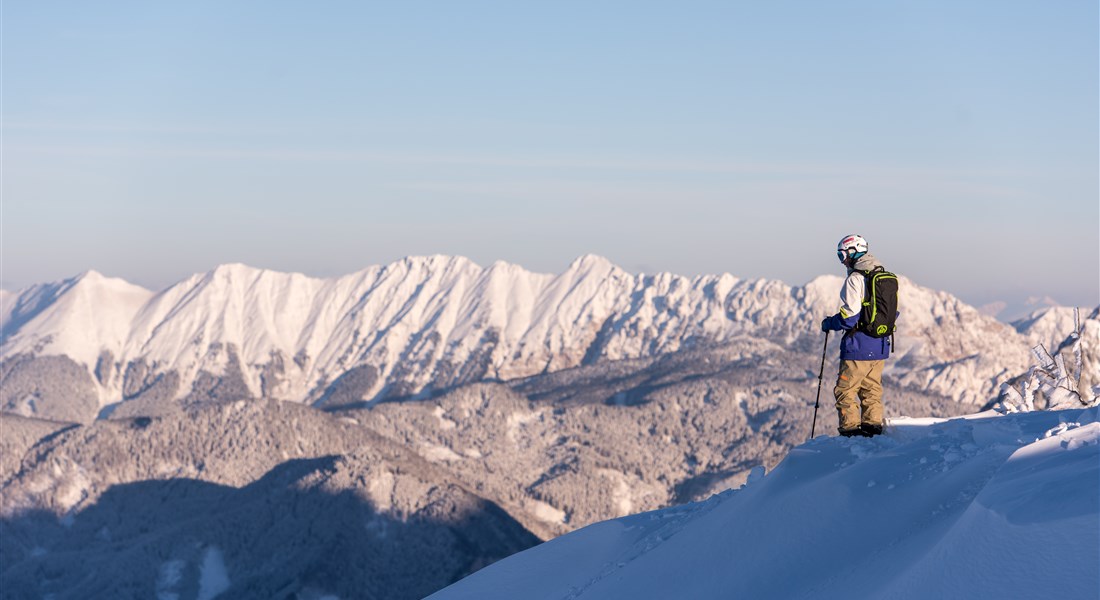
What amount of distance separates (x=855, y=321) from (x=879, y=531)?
725cm

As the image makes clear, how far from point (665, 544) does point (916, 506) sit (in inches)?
236

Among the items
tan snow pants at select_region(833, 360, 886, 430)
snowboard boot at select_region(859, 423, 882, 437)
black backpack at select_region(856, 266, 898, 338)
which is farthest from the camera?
tan snow pants at select_region(833, 360, 886, 430)

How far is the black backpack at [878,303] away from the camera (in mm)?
26094

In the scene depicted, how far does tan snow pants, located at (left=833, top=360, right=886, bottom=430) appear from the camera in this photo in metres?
26.8

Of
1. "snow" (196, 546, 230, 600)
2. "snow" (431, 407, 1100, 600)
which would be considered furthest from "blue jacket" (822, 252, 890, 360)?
"snow" (196, 546, 230, 600)

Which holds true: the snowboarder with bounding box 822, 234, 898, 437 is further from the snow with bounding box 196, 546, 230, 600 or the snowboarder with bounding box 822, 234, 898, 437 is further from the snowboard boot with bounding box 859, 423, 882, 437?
the snow with bounding box 196, 546, 230, 600

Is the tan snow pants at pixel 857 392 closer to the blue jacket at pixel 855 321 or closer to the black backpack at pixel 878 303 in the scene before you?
the blue jacket at pixel 855 321

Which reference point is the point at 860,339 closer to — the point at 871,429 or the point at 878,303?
the point at 878,303

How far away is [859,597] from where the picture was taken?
17.4 metres

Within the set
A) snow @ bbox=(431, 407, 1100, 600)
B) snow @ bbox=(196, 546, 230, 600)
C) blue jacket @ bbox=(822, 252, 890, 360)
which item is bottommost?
snow @ bbox=(196, 546, 230, 600)

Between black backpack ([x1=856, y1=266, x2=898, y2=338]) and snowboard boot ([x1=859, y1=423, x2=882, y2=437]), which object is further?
snowboard boot ([x1=859, y1=423, x2=882, y2=437])

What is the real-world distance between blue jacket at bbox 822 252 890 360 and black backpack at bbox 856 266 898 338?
128mm

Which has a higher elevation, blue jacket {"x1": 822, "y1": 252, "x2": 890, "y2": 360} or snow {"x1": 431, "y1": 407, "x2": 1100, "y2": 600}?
blue jacket {"x1": 822, "y1": 252, "x2": 890, "y2": 360}

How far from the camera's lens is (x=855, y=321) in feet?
86.6
